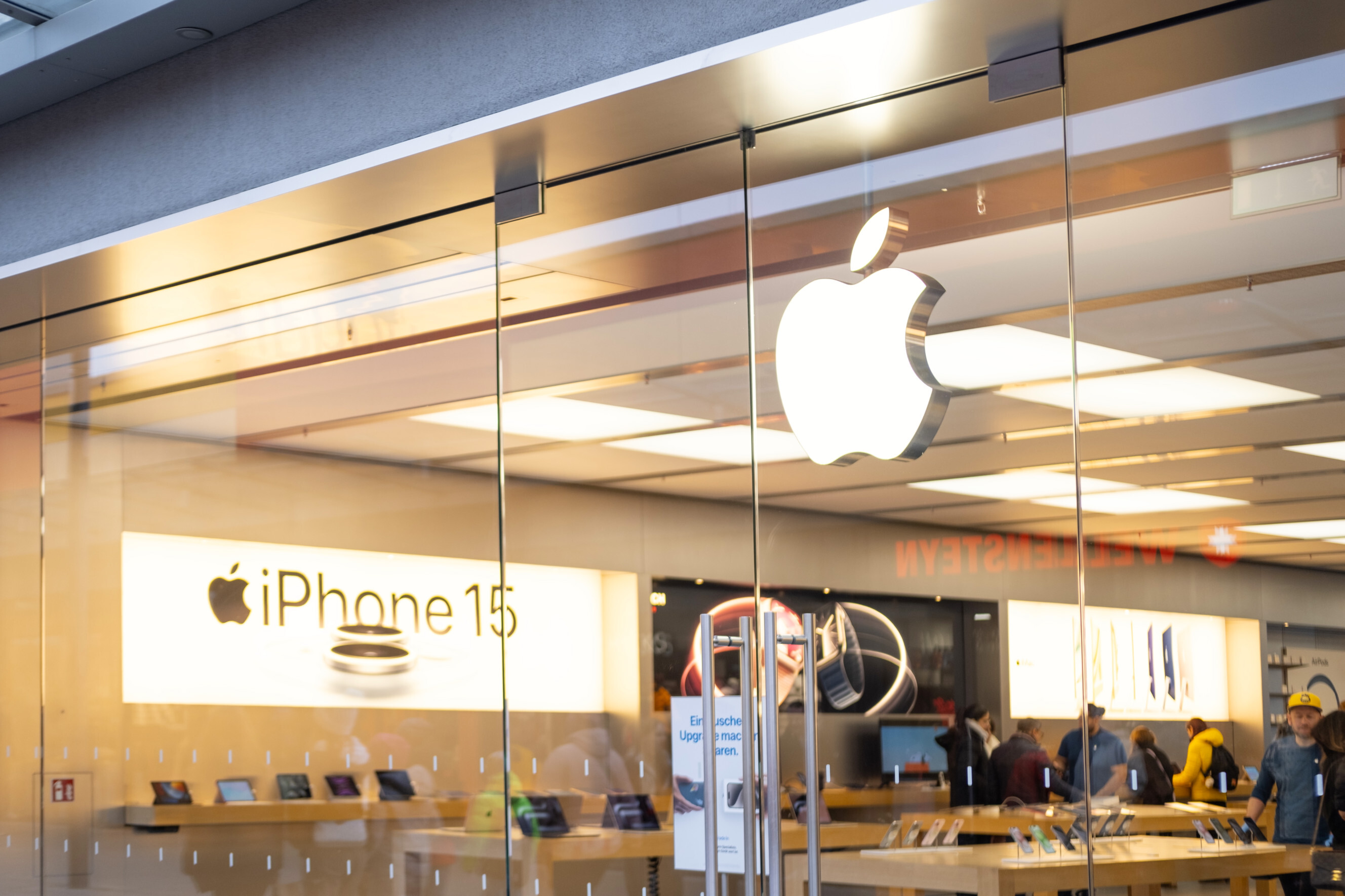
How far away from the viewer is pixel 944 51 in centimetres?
303

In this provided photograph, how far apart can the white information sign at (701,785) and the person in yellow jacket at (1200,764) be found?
106cm

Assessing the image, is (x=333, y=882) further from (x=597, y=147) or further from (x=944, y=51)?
(x=944, y=51)

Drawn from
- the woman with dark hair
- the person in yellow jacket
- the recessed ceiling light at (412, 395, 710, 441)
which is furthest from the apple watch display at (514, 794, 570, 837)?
the woman with dark hair

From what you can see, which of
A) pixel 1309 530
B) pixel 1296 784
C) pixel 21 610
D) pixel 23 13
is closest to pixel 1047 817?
pixel 1296 784

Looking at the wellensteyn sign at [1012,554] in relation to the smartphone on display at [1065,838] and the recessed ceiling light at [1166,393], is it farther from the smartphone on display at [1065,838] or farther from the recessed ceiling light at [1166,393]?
the smartphone on display at [1065,838]

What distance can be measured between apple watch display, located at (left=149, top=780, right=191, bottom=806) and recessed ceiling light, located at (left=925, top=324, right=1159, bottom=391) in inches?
184

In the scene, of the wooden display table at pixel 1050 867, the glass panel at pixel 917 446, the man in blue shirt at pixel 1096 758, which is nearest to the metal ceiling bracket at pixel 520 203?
the glass panel at pixel 917 446

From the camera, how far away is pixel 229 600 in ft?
20.8

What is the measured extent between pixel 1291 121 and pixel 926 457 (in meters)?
1.06

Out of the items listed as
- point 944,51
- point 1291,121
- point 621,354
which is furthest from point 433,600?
point 1291,121

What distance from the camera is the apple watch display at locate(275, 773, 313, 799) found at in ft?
21.7

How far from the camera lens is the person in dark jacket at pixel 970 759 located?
2984mm

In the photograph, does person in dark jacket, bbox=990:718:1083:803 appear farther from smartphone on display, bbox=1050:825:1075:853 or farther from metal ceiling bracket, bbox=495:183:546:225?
metal ceiling bracket, bbox=495:183:546:225

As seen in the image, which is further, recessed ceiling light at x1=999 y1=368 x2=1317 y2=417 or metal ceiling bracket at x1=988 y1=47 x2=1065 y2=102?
metal ceiling bracket at x1=988 y1=47 x2=1065 y2=102
